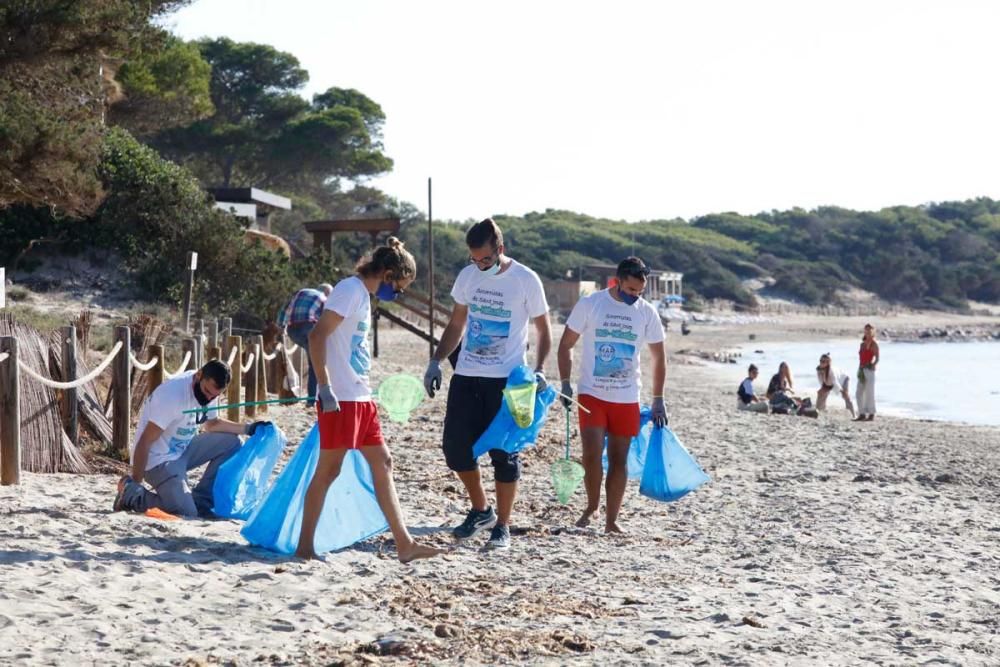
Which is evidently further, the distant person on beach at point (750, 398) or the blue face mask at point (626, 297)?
the distant person on beach at point (750, 398)

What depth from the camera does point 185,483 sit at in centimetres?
662

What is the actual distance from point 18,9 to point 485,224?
1004 centimetres

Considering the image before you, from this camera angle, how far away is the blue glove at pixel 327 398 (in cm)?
542

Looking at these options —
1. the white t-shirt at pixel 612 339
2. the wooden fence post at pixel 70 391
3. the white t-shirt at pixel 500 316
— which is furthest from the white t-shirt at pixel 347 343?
the wooden fence post at pixel 70 391

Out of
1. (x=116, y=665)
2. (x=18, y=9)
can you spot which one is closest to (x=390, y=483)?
(x=116, y=665)

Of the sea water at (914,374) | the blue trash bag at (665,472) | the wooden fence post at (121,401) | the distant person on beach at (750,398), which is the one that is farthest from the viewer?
the sea water at (914,374)

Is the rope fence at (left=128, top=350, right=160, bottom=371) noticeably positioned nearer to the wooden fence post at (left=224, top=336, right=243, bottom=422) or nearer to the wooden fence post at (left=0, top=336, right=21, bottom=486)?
the wooden fence post at (left=0, top=336, right=21, bottom=486)

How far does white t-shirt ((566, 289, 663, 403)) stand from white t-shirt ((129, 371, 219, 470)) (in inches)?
82.0

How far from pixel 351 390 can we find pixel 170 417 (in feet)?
4.79

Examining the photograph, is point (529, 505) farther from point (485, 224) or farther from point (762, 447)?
point (762, 447)

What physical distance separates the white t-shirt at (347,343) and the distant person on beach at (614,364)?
5.15ft

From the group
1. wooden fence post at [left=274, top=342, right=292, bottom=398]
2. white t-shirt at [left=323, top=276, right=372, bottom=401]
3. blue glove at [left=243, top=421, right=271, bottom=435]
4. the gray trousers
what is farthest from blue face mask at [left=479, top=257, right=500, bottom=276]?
wooden fence post at [left=274, top=342, right=292, bottom=398]

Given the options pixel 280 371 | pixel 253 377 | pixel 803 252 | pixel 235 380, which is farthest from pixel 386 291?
pixel 803 252

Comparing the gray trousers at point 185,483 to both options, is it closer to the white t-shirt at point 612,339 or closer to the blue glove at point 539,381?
the blue glove at point 539,381
